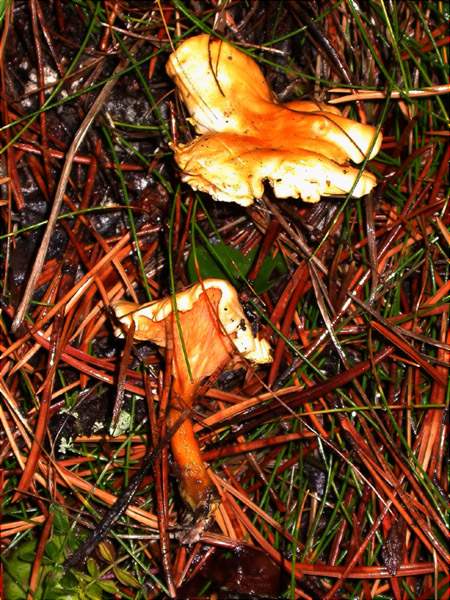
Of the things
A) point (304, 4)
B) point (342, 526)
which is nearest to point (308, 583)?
point (342, 526)

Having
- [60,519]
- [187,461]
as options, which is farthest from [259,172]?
[60,519]

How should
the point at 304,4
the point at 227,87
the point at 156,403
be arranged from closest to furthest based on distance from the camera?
the point at 227,87
the point at 156,403
the point at 304,4

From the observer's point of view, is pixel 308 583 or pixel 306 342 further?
pixel 306 342

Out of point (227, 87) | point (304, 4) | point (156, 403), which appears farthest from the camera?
point (304, 4)

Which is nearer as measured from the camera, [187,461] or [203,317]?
[203,317]

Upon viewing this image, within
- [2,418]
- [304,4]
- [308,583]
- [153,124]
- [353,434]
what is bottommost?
[308,583]

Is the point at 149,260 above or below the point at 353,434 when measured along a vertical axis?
above

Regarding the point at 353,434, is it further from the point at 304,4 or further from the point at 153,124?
the point at 304,4

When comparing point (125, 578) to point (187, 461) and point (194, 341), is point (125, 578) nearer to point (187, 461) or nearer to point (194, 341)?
point (187, 461)
